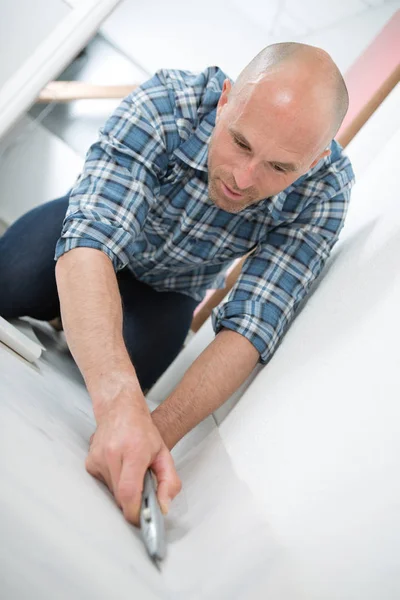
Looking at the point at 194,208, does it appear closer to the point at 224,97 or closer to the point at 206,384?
the point at 224,97

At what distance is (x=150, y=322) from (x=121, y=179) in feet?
1.44

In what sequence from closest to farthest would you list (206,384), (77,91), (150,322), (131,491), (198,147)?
1. (131,491)
2. (206,384)
3. (198,147)
4. (150,322)
5. (77,91)

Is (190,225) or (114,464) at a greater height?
(190,225)

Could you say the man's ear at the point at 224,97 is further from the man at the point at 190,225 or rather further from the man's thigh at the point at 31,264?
the man's thigh at the point at 31,264

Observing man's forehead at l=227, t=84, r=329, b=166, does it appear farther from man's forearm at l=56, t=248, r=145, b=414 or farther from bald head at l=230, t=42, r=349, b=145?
man's forearm at l=56, t=248, r=145, b=414

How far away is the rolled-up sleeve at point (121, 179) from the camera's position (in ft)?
2.54

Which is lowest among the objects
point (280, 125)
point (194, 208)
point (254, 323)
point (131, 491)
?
point (131, 491)

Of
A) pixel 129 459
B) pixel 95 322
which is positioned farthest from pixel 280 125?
pixel 129 459

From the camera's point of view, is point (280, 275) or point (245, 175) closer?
point (245, 175)

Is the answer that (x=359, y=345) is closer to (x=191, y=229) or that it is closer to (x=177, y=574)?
(x=177, y=574)

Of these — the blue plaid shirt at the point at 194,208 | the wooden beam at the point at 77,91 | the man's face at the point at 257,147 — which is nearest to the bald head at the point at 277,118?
the man's face at the point at 257,147

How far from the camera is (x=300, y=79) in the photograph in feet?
2.40

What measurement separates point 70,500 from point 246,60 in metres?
1.40

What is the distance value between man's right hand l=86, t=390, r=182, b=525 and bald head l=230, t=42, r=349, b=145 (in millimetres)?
479
